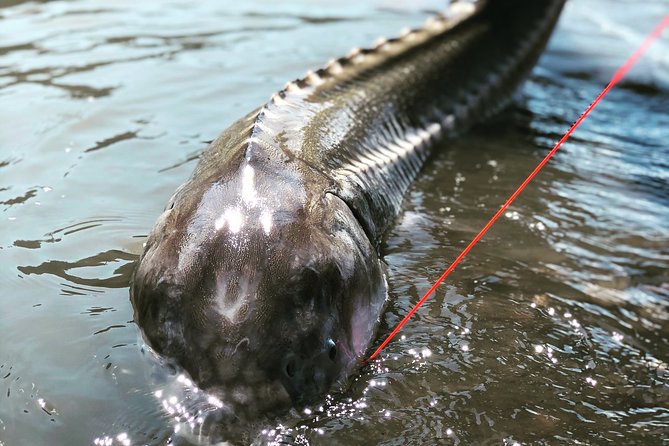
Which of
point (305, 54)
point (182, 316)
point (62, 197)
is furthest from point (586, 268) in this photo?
point (305, 54)

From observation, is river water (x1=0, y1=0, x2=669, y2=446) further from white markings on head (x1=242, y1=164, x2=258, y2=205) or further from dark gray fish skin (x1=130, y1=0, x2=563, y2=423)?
white markings on head (x1=242, y1=164, x2=258, y2=205)

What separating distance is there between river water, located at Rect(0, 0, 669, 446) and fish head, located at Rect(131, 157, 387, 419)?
0.11 metres

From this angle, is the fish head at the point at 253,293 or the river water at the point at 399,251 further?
the river water at the point at 399,251

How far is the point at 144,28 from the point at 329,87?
10.5 ft

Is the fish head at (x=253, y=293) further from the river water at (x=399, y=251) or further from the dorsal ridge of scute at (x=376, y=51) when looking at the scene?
the dorsal ridge of scute at (x=376, y=51)

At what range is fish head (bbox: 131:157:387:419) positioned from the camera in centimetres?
209

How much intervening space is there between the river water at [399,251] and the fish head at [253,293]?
11cm

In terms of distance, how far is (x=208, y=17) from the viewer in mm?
7012

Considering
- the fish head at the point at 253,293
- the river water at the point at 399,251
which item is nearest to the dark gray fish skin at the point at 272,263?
the fish head at the point at 253,293

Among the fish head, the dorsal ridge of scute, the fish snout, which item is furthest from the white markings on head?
the dorsal ridge of scute

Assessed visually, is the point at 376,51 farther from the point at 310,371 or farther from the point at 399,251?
the point at 310,371

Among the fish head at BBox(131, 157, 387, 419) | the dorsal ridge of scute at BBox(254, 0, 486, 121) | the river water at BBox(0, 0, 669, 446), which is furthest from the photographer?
the dorsal ridge of scute at BBox(254, 0, 486, 121)

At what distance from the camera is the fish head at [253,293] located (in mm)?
2086

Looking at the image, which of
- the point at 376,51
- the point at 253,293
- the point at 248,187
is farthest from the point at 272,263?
the point at 376,51
